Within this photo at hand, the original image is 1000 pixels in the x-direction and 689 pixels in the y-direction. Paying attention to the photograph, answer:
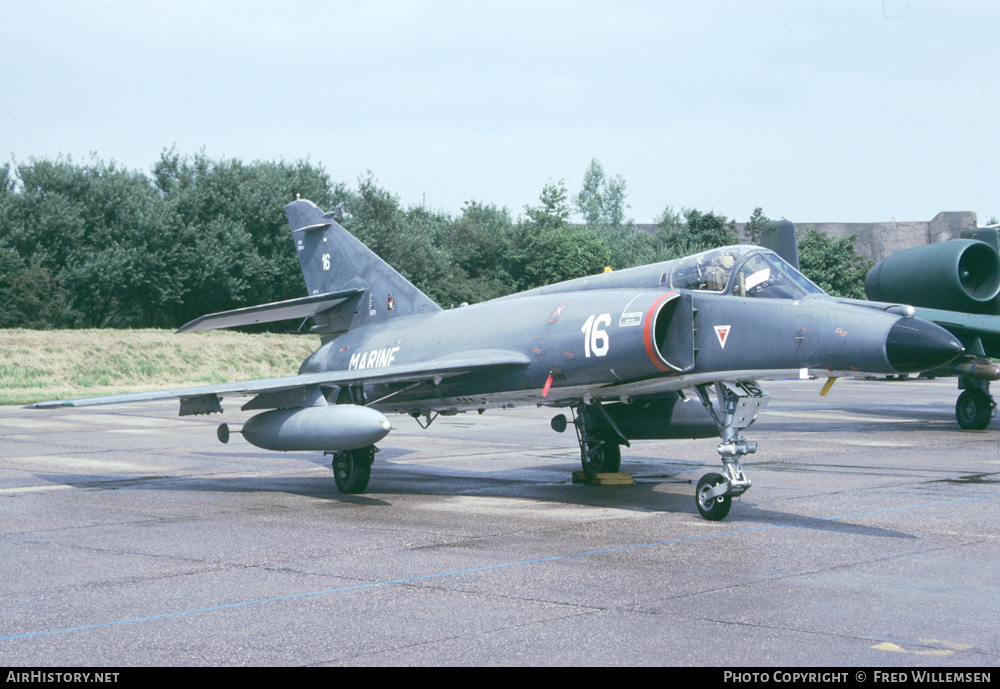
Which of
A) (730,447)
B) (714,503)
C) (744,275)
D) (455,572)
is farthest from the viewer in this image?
(744,275)

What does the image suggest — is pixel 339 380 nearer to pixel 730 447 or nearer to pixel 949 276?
pixel 730 447

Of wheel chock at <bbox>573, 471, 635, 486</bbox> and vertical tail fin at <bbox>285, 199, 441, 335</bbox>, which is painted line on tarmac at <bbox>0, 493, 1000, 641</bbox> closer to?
wheel chock at <bbox>573, 471, 635, 486</bbox>

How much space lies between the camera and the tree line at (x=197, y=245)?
4853cm

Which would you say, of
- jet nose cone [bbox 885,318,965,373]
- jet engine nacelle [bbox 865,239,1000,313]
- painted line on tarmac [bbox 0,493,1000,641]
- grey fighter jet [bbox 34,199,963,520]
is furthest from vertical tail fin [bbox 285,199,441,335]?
jet engine nacelle [bbox 865,239,1000,313]

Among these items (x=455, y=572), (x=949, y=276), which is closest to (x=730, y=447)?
(x=455, y=572)

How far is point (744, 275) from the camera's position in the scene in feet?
33.6

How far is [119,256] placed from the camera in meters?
48.9

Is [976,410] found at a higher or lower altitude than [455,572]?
higher

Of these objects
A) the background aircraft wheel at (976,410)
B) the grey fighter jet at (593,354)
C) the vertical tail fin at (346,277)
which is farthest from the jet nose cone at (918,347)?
the background aircraft wheel at (976,410)

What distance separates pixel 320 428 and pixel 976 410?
604 inches

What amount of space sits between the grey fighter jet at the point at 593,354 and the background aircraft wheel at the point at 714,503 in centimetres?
1

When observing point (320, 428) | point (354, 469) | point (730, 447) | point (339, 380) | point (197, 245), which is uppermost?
point (197, 245)

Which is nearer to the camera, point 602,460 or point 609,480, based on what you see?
point 609,480

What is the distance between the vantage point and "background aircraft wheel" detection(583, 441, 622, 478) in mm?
13047
